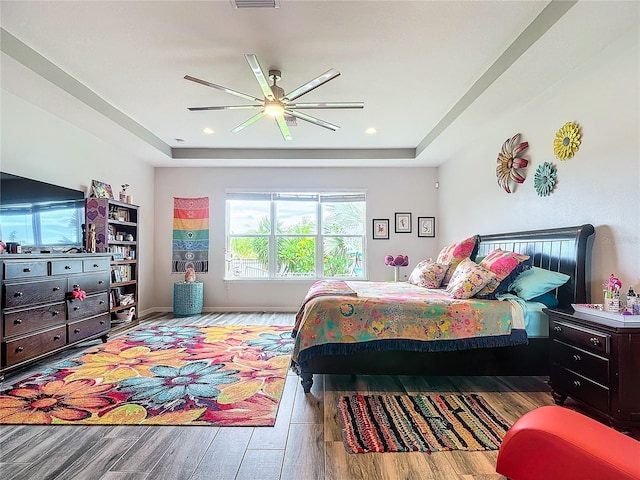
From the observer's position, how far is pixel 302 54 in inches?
117

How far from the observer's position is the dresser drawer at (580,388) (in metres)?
2.08

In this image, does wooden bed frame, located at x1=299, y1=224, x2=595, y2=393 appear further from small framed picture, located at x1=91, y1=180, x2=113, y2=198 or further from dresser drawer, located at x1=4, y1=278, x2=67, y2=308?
small framed picture, located at x1=91, y1=180, x2=113, y2=198

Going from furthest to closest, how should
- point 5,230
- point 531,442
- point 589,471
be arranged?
point 5,230 < point 531,442 < point 589,471

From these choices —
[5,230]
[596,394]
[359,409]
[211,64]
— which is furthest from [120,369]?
[596,394]

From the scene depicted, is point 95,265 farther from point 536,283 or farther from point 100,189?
point 536,283

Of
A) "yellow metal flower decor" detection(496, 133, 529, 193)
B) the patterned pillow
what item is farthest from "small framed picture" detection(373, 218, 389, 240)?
"yellow metal flower decor" detection(496, 133, 529, 193)

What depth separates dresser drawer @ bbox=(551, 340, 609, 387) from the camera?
208cm

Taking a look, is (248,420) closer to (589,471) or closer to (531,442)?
(531,442)

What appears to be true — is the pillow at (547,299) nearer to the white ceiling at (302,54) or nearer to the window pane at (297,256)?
the white ceiling at (302,54)

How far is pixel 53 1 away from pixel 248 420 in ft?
9.89

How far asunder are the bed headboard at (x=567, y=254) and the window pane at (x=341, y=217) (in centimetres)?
321

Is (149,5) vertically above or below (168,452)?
above

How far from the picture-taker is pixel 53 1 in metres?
2.30

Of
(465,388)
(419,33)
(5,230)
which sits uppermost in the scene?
(419,33)
